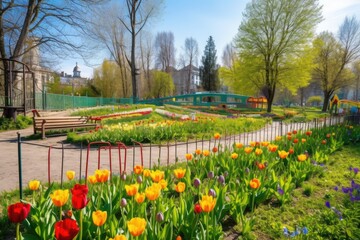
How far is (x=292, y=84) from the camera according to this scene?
2400cm

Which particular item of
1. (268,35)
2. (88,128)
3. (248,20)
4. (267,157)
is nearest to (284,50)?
(268,35)

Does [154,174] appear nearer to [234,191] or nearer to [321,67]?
[234,191]

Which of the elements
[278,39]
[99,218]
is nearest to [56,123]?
[99,218]

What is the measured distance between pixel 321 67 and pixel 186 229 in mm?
35609

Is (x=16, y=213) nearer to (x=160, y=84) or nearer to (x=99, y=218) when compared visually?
(x=99, y=218)

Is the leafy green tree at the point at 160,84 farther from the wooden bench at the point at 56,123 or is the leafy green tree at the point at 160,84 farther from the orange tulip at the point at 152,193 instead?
the orange tulip at the point at 152,193

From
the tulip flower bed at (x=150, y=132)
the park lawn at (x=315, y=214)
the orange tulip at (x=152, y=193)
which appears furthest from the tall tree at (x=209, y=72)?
the orange tulip at (x=152, y=193)

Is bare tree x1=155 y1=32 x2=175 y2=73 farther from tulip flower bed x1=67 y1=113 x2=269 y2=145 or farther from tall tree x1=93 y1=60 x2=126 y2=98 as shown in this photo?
tulip flower bed x1=67 y1=113 x2=269 y2=145

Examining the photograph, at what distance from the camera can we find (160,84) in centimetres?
4862

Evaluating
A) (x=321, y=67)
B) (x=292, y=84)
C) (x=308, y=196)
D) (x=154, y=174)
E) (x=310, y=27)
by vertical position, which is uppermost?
(x=310, y=27)

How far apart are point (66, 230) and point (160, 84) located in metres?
48.2

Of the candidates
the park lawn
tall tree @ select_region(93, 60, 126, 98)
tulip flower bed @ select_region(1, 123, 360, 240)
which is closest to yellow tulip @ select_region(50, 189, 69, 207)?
tulip flower bed @ select_region(1, 123, 360, 240)

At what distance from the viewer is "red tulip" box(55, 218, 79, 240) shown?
1.08m

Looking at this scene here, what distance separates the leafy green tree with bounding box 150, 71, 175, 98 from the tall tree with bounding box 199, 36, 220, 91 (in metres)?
7.57
